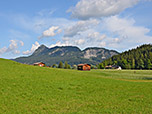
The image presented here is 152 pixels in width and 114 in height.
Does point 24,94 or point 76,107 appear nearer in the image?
point 76,107

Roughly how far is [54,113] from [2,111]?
5232 mm

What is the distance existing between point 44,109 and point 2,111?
164 inches

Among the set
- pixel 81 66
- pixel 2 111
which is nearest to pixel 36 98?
pixel 2 111

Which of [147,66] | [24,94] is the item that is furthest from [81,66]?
[24,94]

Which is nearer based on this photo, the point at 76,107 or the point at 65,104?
the point at 76,107

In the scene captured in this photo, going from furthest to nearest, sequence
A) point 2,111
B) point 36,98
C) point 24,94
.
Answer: point 24,94 < point 36,98 < point 2,111

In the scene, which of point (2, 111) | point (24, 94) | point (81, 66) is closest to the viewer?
point (2, 111)

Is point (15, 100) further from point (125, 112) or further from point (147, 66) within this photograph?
point (147, 66)

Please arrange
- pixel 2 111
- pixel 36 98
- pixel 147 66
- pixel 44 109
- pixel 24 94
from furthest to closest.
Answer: pixel 147 66 → pixel 24 94 → pixel 36 98 → pixel 44 109 → pixel 2 111

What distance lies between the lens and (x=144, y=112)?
50.0 ft

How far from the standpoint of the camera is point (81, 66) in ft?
483

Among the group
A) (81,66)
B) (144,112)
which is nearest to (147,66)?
(81,66)

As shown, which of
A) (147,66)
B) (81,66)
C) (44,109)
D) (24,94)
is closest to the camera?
(44,109)

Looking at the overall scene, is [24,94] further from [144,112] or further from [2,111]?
[144,112]
